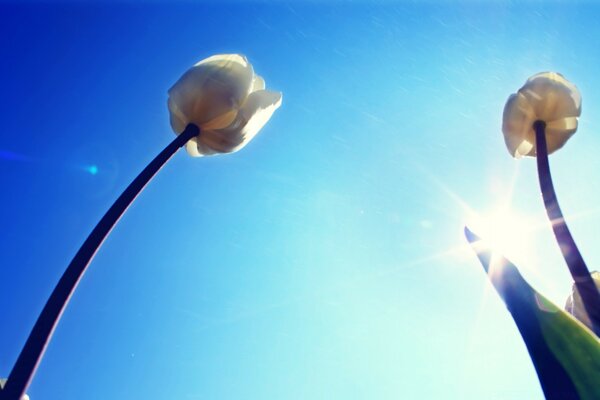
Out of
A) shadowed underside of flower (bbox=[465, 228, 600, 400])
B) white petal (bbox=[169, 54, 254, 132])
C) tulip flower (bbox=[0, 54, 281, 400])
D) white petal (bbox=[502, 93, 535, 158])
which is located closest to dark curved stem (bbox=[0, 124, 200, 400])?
tulip flower (bbox=[0, 54, 281, 400])

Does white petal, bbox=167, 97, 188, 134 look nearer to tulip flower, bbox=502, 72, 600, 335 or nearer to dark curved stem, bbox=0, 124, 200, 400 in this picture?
dark curved stem, bbox=0, 124, 200, 400

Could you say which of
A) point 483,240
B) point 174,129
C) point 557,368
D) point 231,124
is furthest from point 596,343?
point 174,129

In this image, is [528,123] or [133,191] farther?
[528,123]

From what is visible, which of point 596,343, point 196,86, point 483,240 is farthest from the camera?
point 196,86

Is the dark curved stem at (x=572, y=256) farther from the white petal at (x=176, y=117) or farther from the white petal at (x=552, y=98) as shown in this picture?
the white petal at (x=176, y=117)

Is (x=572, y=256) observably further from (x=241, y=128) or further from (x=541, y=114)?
(x=241, y=128)

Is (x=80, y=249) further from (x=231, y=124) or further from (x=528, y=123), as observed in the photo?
(x=528, y=123)
